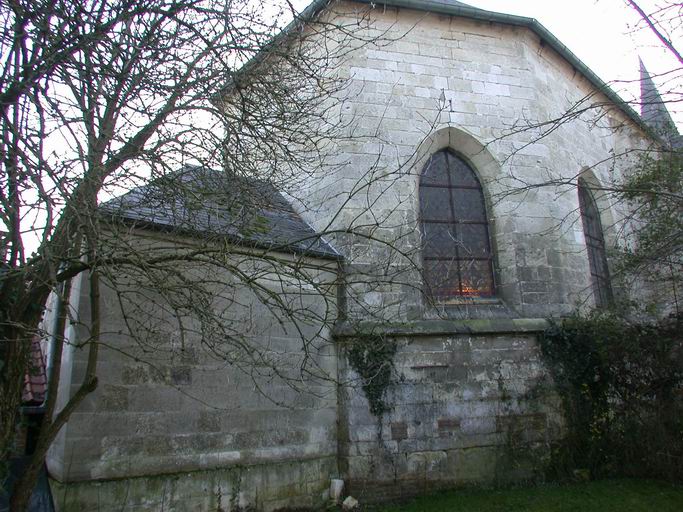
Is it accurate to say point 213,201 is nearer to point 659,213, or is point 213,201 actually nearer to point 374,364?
point 374,364

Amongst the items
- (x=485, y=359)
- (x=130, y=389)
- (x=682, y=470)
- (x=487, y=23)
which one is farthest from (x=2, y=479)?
(x=487, y=23)

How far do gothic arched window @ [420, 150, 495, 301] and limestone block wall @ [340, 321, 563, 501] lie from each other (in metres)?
0.71

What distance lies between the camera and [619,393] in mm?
6473

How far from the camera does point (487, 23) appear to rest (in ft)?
25.5

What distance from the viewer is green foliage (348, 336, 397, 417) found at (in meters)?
5.84

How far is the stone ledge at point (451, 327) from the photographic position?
19.5 feet

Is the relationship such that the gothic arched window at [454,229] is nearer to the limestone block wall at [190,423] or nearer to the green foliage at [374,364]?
the green foliage at [374,364]

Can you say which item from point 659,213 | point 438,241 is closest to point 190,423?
Result: point 438,241

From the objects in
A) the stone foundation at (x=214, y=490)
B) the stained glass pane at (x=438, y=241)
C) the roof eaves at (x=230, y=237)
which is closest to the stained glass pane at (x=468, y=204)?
the stained glass pane at (x=438, y=241)

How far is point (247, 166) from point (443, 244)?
3702 millimetres

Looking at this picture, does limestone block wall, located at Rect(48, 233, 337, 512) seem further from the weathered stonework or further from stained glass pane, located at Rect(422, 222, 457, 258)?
stained glass pane, located at Rect(422, 222, 457, 258)

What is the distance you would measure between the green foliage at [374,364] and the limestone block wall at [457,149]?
0.47 m

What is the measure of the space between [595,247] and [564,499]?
4.53 m

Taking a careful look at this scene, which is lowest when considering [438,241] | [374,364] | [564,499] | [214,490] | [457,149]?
[564,499]
